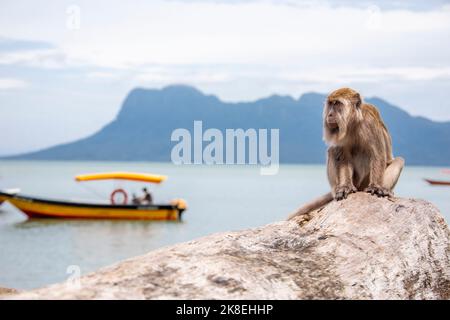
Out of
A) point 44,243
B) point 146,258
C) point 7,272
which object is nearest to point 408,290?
point 146,258

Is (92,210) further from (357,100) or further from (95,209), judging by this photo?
(357,100)

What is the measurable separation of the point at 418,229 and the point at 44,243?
36.2 m

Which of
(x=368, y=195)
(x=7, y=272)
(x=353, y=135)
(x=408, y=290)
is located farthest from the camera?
(x=7, y=272)

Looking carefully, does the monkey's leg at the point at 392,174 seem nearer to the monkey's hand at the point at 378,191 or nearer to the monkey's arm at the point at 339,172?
the monkey's hand at the point at 378,191

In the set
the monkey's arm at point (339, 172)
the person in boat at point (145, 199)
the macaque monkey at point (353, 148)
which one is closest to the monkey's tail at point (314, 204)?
the macaque monkey at point (353, 148)

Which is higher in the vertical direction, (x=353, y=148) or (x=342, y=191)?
(x=353, y=148)

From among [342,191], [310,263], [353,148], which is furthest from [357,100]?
[310,263]

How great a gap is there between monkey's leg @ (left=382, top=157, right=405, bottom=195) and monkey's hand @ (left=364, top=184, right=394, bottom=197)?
6.7 inches

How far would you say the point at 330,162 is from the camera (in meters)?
9.01

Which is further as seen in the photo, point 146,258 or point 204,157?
point 204,157

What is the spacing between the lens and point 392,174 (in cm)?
870

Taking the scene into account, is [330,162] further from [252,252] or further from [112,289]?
[112,289]

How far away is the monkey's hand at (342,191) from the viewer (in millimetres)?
8273

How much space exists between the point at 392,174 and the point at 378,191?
597 millimetres
